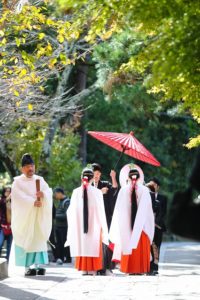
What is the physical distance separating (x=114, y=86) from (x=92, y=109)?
19042 millimetres

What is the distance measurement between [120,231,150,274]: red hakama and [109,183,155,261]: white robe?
12 centimetres

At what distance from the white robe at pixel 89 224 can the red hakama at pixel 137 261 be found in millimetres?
620

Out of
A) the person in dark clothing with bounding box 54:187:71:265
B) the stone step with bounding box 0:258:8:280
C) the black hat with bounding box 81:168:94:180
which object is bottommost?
the stone step with bounding box 0:258:8:280

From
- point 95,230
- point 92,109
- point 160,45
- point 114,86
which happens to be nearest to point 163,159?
point 92,109

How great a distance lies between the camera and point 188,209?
19.2ft

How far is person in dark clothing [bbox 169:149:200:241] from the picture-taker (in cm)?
586

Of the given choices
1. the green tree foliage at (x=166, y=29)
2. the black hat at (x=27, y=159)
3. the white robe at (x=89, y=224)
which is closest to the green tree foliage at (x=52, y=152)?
the white robe at (x=89, y=224)

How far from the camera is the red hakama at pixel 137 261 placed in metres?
18.5

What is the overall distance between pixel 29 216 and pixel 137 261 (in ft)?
6.86

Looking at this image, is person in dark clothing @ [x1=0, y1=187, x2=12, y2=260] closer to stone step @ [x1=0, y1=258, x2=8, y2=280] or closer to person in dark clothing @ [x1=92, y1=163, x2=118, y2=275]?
person in dark clothing @ [x1=92, y1=163, x2=118, y2=275]

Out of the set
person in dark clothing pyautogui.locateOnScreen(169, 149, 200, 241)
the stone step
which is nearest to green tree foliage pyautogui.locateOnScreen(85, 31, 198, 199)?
the stone step

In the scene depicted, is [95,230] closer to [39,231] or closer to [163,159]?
[39,231]

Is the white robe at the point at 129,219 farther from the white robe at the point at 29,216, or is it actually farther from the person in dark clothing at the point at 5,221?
the person in dark clothing at the point at 5,221

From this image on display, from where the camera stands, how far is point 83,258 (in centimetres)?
1881
